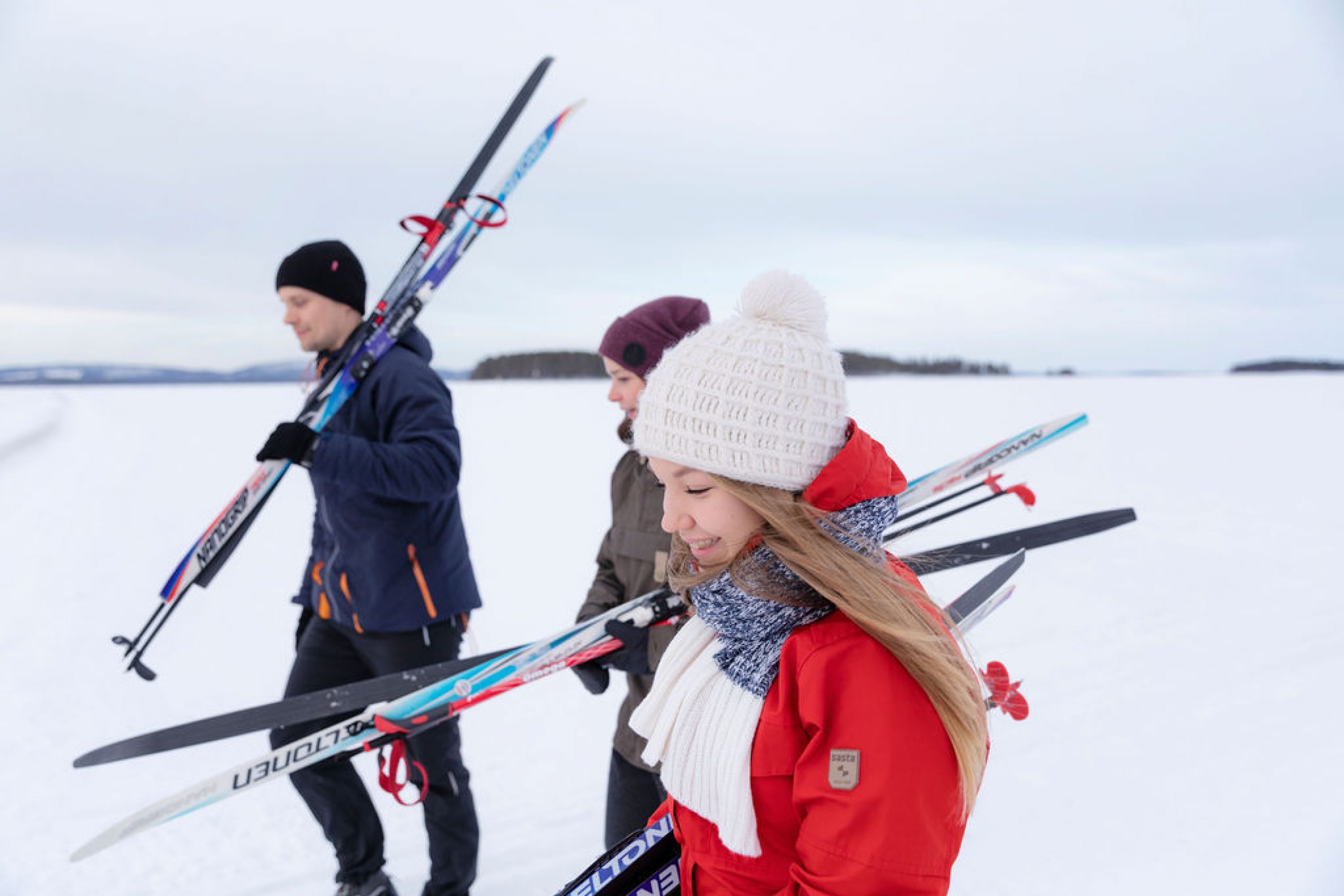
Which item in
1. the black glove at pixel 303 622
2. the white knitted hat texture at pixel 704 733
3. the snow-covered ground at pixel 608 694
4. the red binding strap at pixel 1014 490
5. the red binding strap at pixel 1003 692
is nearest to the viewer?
the white knitted hat texture at pixel 704 733

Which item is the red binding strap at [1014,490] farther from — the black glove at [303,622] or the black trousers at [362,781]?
the black glove at [303,622]

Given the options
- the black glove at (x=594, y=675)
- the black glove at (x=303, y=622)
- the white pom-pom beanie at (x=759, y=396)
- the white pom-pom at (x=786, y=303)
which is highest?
the white pom-pom at (x=786, y=303)

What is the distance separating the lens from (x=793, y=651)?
0.93m

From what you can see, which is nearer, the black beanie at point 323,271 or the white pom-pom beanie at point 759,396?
the white pom-pom beanie at point 759,396

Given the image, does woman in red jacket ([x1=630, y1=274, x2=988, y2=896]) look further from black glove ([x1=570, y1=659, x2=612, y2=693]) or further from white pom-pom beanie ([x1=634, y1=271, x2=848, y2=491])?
black glove ([x1=570, y1=659, x2=612, y2=693])

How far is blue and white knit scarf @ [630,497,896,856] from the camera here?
37.3 inches

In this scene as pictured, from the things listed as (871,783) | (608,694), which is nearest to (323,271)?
(871,783)

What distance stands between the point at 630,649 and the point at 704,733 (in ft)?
2.78

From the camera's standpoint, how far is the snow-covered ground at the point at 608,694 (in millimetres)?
2469

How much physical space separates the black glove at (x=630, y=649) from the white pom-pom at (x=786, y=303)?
3.09ft

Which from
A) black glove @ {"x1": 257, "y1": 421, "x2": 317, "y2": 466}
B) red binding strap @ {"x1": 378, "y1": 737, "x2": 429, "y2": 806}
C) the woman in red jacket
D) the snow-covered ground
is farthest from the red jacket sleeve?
the snow-covered ground

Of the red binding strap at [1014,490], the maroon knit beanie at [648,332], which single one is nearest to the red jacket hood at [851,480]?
the maroon knit beanie at [648,332]

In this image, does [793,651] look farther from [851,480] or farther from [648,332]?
[648,332]

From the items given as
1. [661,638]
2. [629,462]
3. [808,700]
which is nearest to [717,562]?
[808,700]
